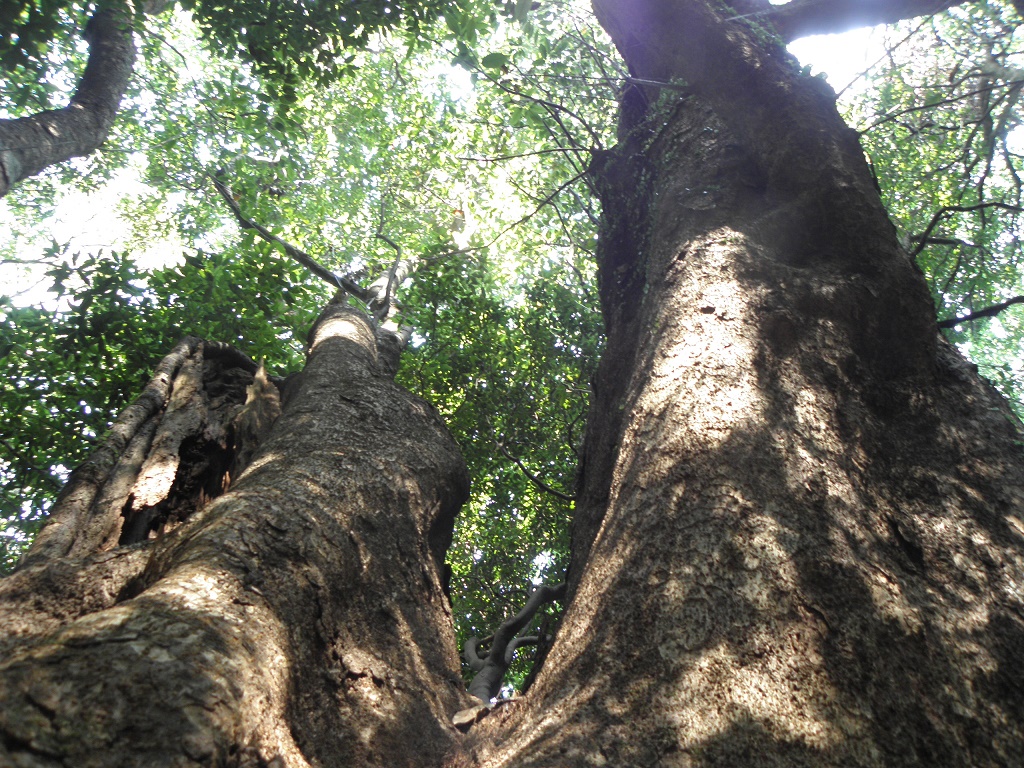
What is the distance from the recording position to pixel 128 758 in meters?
1.48

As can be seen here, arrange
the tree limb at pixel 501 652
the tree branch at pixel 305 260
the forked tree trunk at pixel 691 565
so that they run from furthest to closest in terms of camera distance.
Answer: the tree branch at pixel 305 260 → the tree limb at pixel 501 652 → the forked tree trunk at pixel 691 565

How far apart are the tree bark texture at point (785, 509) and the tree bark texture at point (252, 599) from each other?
1.71 feet

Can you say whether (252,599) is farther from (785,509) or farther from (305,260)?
(305,260)

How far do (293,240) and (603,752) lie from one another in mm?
13345

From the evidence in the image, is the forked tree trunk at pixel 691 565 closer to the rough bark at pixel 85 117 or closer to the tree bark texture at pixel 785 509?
the tree bark texture at pixel 785 509

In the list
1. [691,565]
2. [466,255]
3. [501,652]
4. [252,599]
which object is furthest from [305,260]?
[691,565]

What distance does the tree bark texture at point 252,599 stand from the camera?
1598 millimetres

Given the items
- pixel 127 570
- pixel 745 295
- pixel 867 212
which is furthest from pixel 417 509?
pixel 867 212

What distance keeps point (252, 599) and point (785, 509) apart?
1712 mm

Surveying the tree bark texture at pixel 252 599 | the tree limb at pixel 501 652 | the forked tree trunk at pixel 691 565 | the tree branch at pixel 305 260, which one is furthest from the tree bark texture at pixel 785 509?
the tree branch at pixel 305 260

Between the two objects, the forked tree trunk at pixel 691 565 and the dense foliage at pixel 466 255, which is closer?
the forked tree trunk at pixel 691 565

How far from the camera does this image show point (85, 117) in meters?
6.30

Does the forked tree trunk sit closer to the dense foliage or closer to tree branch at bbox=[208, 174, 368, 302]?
the dense foliage

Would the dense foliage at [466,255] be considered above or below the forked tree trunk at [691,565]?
above
